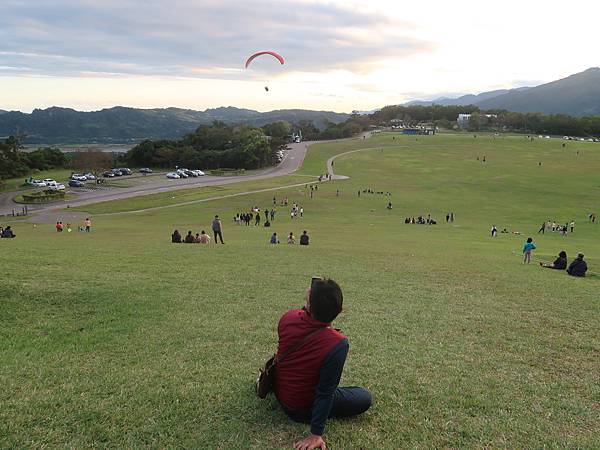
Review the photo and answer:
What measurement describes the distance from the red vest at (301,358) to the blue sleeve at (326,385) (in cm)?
A: 6

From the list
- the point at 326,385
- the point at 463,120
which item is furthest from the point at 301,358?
the point at 463,120

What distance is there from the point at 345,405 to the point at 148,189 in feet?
212

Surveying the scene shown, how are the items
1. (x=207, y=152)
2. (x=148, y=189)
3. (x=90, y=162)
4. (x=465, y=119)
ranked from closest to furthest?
1. (x=148, y=189)
2. (x=90, y=162)
3. (x=207, y=152)
4. (x=465, y=119)

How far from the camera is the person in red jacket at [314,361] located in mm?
4336

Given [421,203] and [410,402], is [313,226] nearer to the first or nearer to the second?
[421,203]

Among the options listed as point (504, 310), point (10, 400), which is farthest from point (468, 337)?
point (10, 400)

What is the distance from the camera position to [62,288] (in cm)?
963

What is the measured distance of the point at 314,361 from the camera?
450 cm

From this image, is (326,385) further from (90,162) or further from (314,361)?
(90,162)

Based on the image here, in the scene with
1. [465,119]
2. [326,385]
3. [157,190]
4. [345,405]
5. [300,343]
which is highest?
[465,119]

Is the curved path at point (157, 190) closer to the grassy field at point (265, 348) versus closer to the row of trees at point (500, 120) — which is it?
the grassy field at point (265, 348)

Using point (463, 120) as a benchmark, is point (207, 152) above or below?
below

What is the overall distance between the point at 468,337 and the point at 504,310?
2.69 metres

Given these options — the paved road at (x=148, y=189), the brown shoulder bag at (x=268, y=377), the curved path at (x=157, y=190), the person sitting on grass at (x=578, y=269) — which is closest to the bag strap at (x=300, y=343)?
the brown shoulder bag at (x=268, y=377)
